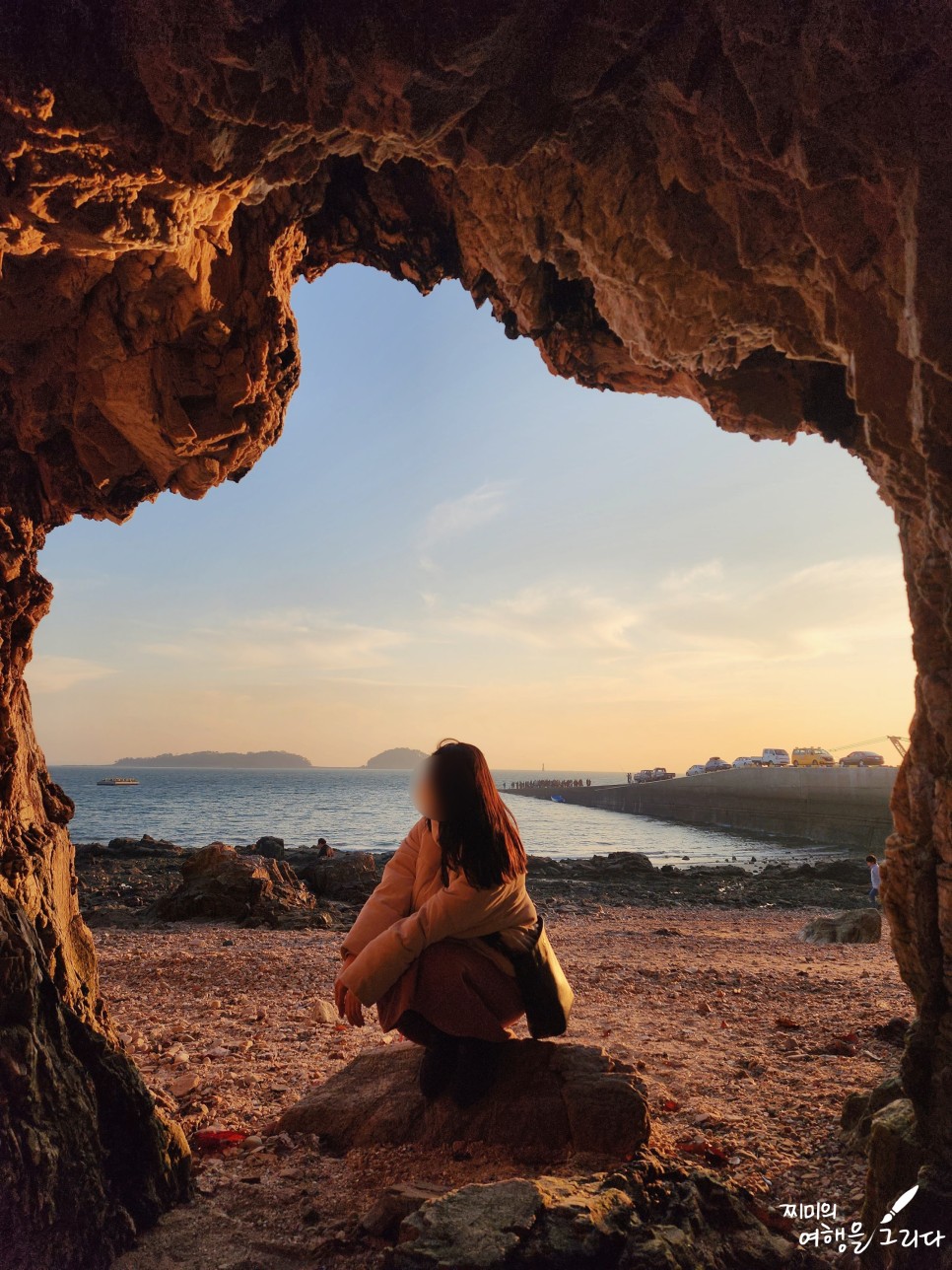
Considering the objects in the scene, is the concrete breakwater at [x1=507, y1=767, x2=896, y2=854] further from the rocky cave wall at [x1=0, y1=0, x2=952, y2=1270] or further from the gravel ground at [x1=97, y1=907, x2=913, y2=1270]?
the rocky cave wall at [x1=0, y1=0, x2=952, y2=1270]

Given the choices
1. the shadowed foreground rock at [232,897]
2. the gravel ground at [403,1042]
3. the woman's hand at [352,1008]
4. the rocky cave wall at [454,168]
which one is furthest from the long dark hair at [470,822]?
the shadowed foreground rock at [232,897]

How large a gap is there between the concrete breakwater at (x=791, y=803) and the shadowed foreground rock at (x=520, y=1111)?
83.3 feet

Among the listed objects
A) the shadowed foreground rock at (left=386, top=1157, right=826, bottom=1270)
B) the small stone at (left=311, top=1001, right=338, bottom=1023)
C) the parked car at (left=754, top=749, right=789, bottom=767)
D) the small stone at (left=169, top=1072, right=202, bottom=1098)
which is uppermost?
the shadowed foreground rock at (left=386, top=1157, right=826, bottom=1270)

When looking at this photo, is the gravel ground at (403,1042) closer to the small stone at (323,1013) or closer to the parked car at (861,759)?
the small stone at (323,1013)

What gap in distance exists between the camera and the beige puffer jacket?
3369 millimetres

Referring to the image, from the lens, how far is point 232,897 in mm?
11930


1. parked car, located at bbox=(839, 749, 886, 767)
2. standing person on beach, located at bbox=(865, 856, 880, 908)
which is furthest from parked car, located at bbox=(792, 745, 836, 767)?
standing person on beach, located at bbox=(865, 856, 880, 908)

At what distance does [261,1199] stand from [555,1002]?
5.02ft

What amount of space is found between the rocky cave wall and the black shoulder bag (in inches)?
60.7

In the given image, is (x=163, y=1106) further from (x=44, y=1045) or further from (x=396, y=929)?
(x=396, y=929)

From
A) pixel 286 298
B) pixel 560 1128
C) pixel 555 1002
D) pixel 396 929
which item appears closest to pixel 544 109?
pixel 286 298

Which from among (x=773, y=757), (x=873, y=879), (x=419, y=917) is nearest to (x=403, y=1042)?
(x=419, y=917)

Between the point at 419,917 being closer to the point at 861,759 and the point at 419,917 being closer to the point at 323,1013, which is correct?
the point at 323,1013

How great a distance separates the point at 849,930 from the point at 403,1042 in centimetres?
946
